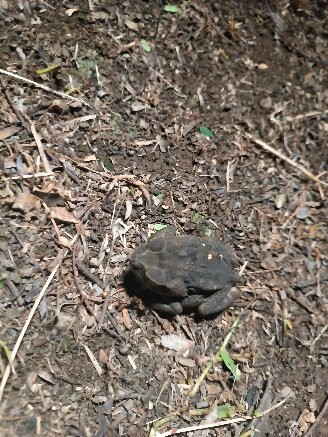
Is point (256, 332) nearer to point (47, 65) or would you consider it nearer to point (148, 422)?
point (148, 422)

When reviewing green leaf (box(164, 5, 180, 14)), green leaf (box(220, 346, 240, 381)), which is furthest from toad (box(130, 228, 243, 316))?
green leaf (box(164, 5, 180, 14))

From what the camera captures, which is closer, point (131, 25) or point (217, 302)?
point (217, 302)

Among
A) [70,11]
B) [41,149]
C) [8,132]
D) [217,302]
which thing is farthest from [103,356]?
[70,11]

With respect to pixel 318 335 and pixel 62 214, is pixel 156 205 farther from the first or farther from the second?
pixel 318 335

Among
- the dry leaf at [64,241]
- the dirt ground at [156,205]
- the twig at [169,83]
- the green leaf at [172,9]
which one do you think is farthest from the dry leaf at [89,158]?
the green leaf at [172,9]

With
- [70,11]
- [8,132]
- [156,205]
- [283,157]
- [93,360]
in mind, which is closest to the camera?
[93,360]

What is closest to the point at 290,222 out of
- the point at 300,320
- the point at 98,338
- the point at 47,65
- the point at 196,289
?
the point at 300,320

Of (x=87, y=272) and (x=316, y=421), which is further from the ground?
(x=87, y=272)
